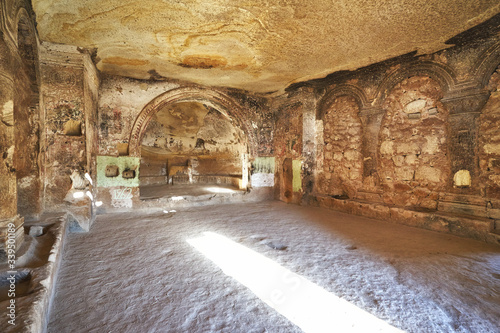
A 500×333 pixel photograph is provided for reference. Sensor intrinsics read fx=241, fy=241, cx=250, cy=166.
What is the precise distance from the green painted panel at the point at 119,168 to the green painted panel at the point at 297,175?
4.16 metres

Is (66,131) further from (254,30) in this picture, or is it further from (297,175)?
(297,175)

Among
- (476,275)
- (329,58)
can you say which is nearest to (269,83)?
(329,58)

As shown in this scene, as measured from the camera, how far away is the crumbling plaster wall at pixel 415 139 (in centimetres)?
390

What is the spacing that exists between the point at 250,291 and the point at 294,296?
42 cm

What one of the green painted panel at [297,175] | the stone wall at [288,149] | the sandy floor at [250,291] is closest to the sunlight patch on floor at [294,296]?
the sandy floor at [250,291]

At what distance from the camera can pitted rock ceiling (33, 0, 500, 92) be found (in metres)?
3.10

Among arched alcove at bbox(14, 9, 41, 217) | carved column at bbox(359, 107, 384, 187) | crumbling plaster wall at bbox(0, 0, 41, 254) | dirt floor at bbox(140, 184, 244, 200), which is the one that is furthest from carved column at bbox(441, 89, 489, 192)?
arched alcove at bbox(14, 9, 41, 217)

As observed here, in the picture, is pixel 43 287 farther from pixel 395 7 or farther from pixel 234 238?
pixel 395 7

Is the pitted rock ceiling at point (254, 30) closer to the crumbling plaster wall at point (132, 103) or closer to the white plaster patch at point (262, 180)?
the crumbling plaster wall at point (132, 103)

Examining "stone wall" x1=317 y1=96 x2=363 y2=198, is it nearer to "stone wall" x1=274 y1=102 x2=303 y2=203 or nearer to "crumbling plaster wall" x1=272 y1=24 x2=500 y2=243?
"crumbling plaster wall" x1=272 y1=24 x2=500 y2=243

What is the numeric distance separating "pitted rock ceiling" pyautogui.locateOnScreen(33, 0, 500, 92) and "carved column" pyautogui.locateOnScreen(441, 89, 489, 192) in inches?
39.4

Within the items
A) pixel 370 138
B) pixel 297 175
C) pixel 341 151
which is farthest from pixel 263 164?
pixel 370 138

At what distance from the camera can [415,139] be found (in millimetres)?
4777

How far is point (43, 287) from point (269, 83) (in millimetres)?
5885
